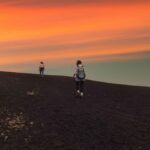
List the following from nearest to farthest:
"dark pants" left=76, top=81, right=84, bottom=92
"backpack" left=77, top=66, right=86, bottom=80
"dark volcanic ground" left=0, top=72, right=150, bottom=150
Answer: "dark volcanic ground" left=0, top=72, right=150, bottom=150, "backpack" left=77, top=66, right=86, bottom=80, "dark pants" left=76, top=81, right=84, bottom=92

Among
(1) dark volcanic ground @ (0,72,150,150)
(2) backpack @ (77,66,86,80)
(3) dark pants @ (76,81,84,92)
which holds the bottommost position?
(1) dark volcanic ground @ (0,72,150,150)

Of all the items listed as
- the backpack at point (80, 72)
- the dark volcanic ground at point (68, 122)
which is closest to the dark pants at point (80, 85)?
the backpack at point (80, 72)

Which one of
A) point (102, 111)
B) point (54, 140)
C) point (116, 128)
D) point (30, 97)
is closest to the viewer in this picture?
point (54, 140)

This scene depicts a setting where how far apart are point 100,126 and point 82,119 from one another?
1575 mm

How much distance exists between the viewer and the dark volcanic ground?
25625mm

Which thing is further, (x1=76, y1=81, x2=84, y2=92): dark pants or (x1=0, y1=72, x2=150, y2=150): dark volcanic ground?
(x1=76, y1=81, x2=84, y2=92): dark pants

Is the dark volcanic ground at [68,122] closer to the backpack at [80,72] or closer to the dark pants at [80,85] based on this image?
the dark pants at [80,85]

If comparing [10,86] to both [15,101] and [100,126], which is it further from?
[100,126]

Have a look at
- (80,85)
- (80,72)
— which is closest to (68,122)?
(80,72)

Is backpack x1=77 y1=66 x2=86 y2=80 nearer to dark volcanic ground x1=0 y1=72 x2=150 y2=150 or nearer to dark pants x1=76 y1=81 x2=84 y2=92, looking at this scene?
dark pants x1=76 y1=81 x2=84 y2=92

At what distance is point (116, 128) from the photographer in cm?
2895

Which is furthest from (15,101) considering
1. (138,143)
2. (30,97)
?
(138,143)

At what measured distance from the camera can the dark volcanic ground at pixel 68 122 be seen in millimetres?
25625

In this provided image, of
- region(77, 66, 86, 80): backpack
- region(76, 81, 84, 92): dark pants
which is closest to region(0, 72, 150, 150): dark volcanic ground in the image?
→ region(76, 81, 84, 92): dark pants
